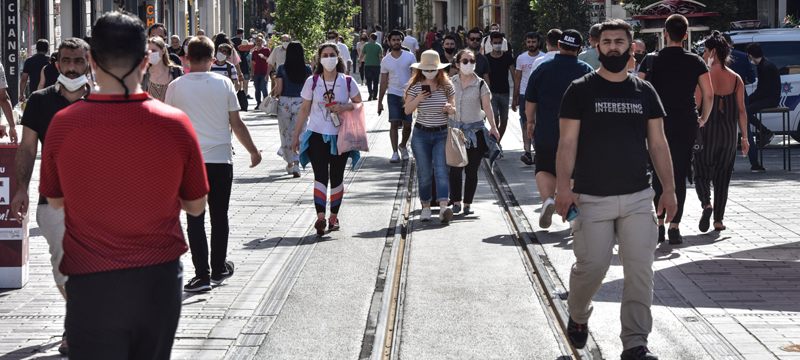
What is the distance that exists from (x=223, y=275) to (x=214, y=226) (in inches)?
15.3

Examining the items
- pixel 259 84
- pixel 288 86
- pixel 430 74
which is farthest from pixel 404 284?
pixel 259 84

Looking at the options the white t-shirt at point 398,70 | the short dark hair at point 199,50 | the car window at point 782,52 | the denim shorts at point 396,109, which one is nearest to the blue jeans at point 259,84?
the white t-shirt at point 398,70

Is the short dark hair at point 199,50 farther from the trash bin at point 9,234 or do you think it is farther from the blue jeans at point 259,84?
the blue jeans at point 259,84

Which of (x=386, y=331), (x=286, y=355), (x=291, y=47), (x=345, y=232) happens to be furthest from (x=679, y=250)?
(x=291, y=47)

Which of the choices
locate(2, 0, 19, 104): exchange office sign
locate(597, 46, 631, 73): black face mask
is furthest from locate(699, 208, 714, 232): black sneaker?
locate(2, 0, 19, 104): exchange office sign

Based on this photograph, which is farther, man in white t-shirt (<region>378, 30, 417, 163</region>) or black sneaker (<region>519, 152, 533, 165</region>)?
man in white t-shirt (<region>378, 30, 417, 163</region>)

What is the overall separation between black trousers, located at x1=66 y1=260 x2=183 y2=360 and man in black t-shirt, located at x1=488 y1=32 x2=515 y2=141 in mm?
14081

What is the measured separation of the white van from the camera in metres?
20.5

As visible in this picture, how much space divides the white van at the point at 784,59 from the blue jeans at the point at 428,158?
8150 millimetres

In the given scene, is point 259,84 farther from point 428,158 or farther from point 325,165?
point 325,165

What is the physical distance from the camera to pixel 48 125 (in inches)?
279

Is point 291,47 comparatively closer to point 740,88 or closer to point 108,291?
point 740,88

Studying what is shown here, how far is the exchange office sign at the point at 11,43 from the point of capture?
26766 mm

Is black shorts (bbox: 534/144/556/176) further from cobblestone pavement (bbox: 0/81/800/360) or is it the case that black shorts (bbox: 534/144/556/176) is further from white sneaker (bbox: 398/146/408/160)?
white sneaker (bbox: 398/146/408/160)
